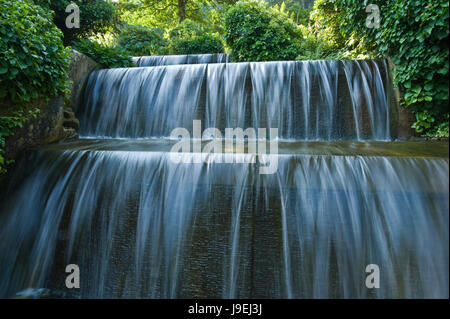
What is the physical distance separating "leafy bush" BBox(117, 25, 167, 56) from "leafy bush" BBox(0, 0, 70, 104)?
643cm

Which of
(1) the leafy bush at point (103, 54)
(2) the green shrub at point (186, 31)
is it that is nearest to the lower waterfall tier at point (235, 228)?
(1) the leafy bush at point (103, 54)

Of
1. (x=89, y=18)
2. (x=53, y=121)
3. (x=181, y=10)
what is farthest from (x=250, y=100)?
(x=181, y=10)

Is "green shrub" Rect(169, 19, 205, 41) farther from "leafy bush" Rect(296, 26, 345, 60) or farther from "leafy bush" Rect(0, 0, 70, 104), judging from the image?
"leafy bush" Rect(0, 0, 70, 104)

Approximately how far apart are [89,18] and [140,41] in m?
3.46

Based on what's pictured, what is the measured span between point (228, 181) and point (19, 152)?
2755 millimetres

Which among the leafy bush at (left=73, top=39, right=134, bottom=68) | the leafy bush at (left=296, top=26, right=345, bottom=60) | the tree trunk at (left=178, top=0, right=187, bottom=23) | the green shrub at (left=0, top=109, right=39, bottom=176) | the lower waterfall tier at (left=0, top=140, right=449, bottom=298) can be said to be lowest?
the lower waterfall tier at (left=0, top=140, right=449, bottom=298)

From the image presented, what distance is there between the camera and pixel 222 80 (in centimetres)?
444

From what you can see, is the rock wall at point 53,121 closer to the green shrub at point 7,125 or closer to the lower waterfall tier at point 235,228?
the green shrub at point 7,125

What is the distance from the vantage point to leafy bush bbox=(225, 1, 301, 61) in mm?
6910

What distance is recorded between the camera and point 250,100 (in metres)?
4.29

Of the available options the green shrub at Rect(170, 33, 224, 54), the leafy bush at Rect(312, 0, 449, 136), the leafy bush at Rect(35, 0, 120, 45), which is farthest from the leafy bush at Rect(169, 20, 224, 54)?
the leafy bush at Rect(312, 0, 449, 136)

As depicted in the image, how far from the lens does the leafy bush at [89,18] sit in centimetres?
643

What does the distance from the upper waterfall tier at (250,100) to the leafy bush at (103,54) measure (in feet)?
3.25
